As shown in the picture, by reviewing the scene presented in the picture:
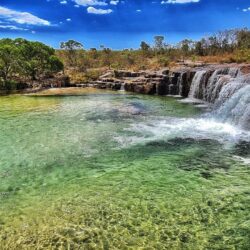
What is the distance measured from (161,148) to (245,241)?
774 cm

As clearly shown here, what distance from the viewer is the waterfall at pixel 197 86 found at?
33.5m

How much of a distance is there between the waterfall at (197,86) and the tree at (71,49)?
1287 inches

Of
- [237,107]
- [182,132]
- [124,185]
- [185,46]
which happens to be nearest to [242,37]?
[185,46]

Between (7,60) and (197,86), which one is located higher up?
(7,60)

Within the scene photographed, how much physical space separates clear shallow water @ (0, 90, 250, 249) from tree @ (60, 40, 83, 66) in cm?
4336

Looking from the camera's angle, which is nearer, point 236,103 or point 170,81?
point 236,103

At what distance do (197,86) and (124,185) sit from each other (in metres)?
24.1

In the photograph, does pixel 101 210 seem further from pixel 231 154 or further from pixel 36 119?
pixel 36 119

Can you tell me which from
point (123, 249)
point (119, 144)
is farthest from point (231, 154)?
point (123, 249)

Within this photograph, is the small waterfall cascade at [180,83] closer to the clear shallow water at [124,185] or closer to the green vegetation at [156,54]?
the green vegetation at [156,54]

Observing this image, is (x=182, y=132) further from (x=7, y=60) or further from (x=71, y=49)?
(x=71, y=49)

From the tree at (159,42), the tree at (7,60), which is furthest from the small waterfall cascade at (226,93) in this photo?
the tree at (159,42)

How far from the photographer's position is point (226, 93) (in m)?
25.5

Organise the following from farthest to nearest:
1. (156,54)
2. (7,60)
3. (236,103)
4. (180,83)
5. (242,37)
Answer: (156,54) → (242,37) → (7,60) → (180,83) → (236,103)
